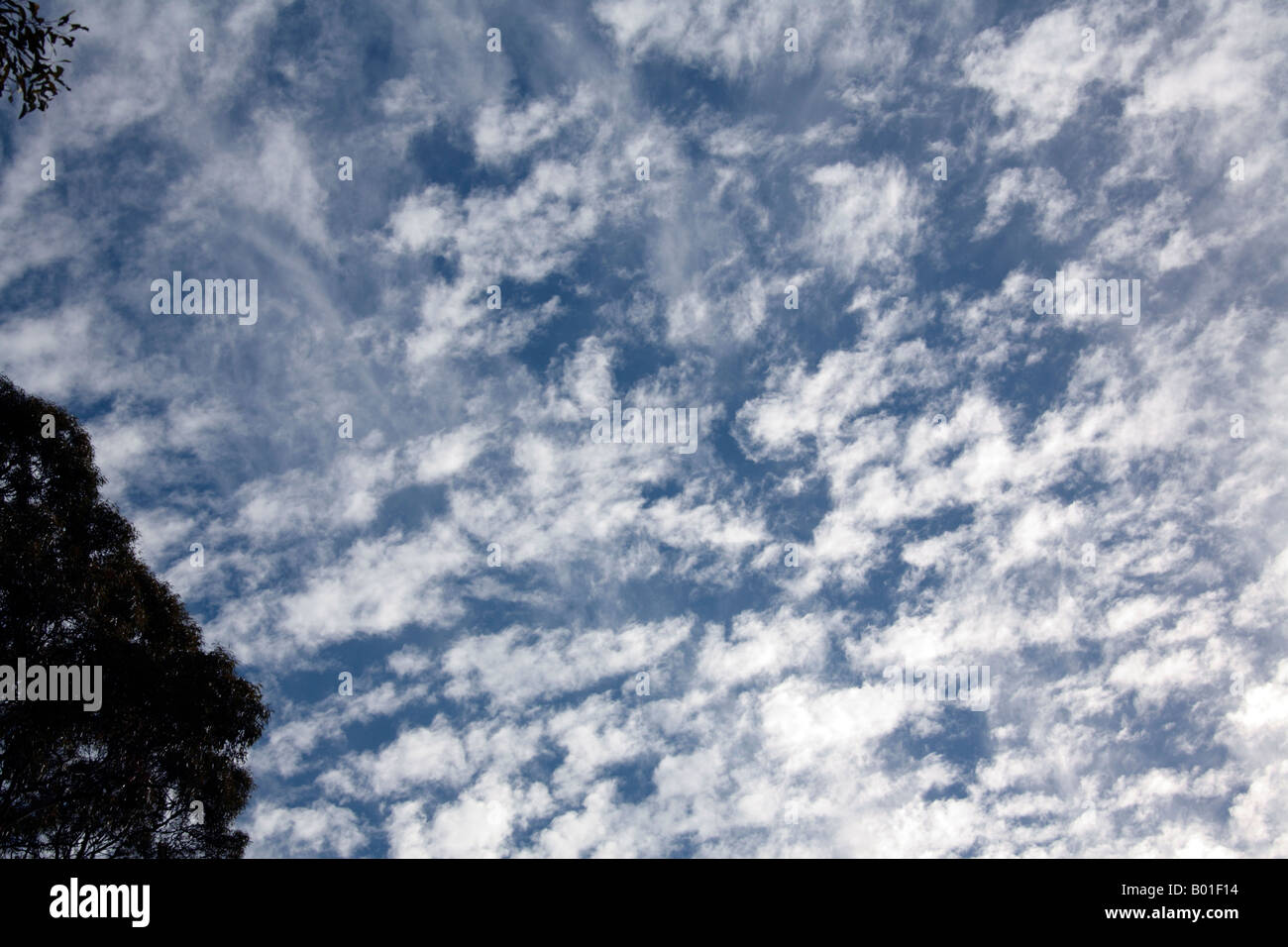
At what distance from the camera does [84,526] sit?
15.5 meters

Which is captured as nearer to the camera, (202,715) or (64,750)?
(64,750)

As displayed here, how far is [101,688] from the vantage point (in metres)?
14.3

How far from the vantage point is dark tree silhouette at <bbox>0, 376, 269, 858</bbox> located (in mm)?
13867

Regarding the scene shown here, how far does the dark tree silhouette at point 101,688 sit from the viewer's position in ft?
45.5
